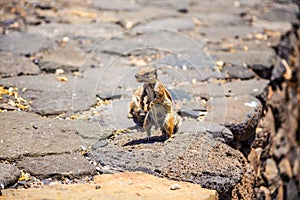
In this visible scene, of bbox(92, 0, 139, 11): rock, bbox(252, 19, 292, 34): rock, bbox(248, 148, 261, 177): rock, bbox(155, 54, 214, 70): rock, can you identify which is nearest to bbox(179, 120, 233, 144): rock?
bbox(248, 148, 261, 177): rock

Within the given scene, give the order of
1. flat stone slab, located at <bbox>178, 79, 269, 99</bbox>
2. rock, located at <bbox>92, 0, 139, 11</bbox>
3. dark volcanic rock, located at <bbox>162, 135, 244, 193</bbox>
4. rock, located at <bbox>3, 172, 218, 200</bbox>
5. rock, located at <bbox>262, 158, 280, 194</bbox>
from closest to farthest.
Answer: rock, located at <bbox>3, 172, 218, 200</bbox>, dark volcanic rock, located at <bbox>162, 135, 244, 193</bbox>, flat stone slab, located at <bbox>178, 79, 269, 99</bbox>, rock, located at <bbox>262, 158, 280, 194</bbox>, rock, located at <bbox>92, 0, 139, 11</bbox>

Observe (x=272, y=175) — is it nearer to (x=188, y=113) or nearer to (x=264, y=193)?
(x=264, y=193)

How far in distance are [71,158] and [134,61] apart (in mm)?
1669

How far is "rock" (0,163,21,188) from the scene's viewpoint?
7.34ft

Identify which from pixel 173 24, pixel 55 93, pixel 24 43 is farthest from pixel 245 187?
pixel 173 24

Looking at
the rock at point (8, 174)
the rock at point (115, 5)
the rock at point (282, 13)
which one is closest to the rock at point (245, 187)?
the rock at point (8, 174)

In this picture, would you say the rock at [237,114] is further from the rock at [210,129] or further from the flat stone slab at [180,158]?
the flat stone slab at [180,158]

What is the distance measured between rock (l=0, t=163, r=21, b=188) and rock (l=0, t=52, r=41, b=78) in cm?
136

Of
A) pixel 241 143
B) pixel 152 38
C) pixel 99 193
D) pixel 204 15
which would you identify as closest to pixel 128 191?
pixel 99 193

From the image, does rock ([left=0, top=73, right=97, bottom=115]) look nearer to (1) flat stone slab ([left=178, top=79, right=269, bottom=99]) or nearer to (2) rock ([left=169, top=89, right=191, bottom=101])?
(2) rock ([left=169, top=89, right=191, bottom=101])

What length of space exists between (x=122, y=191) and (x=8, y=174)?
0.50 m

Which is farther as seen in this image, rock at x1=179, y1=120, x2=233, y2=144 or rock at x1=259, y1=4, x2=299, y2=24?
rock at x1=259, y1=4, x2=299, y2=24

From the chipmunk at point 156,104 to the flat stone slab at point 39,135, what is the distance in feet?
1.06

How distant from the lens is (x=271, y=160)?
3.81 metres
